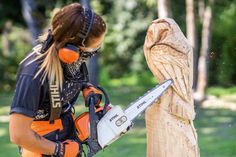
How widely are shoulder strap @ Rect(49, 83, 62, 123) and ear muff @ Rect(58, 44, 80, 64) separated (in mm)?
120

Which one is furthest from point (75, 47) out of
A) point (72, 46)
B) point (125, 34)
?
point (125, 34)

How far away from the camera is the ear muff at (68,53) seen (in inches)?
88.4

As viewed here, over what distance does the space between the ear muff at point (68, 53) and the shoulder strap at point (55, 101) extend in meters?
0.12

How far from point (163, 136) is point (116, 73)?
676 inches

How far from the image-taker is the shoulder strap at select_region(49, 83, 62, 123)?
2.29 metres

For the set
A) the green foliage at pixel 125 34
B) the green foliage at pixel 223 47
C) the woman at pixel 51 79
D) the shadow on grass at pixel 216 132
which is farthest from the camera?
the green foliage at pixel 125 34

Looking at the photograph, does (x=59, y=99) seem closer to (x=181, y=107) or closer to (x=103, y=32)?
(x=103, y=32)

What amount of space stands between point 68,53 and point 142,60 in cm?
1614

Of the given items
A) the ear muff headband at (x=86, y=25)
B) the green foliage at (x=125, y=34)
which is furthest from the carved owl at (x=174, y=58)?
the green foliage at (x=125, y=34)

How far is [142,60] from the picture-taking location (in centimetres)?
1834

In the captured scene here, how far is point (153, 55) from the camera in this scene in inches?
103

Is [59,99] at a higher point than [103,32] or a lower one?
lower

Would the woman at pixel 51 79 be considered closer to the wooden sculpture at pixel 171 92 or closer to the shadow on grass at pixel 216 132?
the wooden sculpture at pixel 171 92

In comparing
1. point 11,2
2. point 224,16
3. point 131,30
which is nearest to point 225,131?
point 224,16
